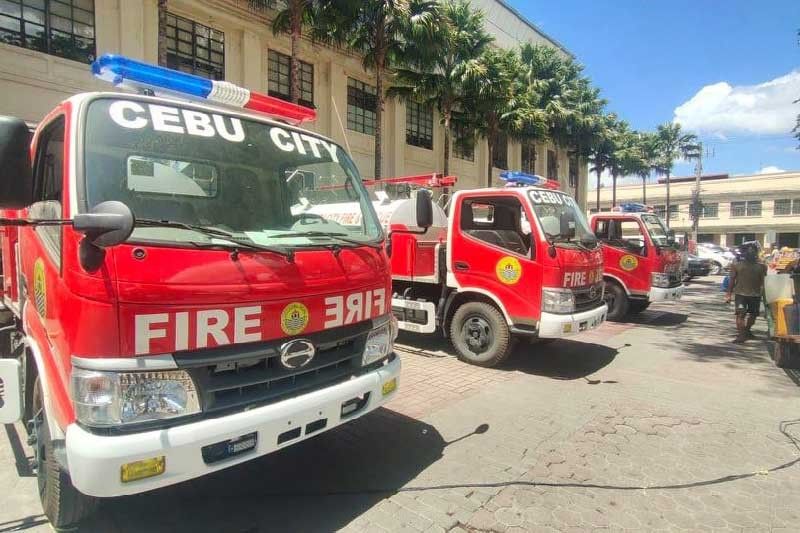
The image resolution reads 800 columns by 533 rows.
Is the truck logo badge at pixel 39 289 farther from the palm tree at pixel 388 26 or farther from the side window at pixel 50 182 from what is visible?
the palm tree at pixel 388 26

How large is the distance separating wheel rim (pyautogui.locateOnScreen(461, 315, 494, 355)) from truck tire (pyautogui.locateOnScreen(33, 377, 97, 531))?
4744 millimetres

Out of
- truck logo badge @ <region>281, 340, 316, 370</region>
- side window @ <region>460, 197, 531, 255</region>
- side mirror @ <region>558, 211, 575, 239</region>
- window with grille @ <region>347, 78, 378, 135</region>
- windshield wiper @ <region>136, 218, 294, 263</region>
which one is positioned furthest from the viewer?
window with grille @ <region>347, 78, 378, 135</region>

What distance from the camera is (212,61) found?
14.4 m

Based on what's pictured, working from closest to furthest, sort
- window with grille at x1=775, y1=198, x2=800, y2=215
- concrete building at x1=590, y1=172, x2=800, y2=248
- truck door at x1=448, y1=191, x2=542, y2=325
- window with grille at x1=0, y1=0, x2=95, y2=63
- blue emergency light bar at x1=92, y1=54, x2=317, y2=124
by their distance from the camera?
blue emergency light bar at x1=92, y1=54, x2=317, y2=124 → truck door at x1=448, y1=191, x2=542, y2=325 → window with grille at x1=0, y1=0, x2=95, y2=63 → window with grille at x1=775, y1=198, x2=800, y2=215 → concrete building at x1=590, y1=172, x2=800, y2=248

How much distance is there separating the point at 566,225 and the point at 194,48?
12065mm

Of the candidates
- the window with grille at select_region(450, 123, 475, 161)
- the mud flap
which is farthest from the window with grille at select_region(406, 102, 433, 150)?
the mud flap

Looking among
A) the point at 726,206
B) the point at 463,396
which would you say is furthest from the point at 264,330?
the point at 726,206

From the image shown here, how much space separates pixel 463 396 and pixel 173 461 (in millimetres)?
3540

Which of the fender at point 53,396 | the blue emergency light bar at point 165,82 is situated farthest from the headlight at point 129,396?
the blue emergency light bar at point 165,82

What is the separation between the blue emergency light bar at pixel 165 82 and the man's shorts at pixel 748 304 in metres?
8.42

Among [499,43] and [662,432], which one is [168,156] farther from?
[499,43]

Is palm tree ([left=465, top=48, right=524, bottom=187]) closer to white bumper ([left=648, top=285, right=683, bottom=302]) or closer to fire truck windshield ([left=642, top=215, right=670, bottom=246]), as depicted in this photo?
fire truck windshield ([left=642, top=215, right=670, bottom=246])

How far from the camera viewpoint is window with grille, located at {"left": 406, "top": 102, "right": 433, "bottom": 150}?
21.3m

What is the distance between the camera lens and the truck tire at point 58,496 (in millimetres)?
2607
